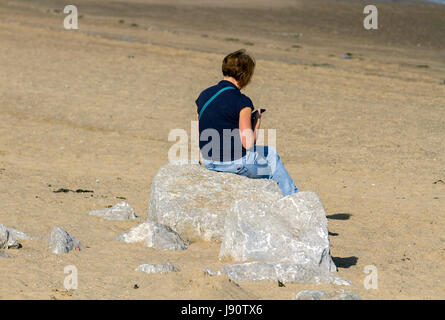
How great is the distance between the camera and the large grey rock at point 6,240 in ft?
20.7

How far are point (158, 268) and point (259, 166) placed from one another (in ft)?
5.82

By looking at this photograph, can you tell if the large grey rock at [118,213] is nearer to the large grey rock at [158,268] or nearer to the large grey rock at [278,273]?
the large grey rock at [158,268]

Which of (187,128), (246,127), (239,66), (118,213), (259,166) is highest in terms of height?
(239,66)

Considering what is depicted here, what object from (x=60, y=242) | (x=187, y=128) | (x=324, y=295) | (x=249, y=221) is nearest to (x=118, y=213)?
(x=60, y=242)

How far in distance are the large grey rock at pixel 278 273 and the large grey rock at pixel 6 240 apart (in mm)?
1707

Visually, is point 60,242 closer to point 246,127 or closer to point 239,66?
point 246,127

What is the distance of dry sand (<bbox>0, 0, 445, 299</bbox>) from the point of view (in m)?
6.12

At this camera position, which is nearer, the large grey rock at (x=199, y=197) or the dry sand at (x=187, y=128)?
the dry sand at (x=187, y=128)

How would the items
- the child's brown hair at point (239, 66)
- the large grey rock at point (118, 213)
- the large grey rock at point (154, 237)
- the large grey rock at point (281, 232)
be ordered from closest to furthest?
the large grey rock at point (281, 232) → the large grey rock at point (154, 237) → the child's brown hair at point (239, 66) → the large grey rock at point (118, 213)

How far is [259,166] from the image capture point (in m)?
7.30

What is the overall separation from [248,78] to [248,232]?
1.48 m

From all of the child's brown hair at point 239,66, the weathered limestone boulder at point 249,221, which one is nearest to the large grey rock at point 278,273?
the weathered limestone boulder at point 249,221

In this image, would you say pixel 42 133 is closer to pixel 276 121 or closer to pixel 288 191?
pixel 276 121

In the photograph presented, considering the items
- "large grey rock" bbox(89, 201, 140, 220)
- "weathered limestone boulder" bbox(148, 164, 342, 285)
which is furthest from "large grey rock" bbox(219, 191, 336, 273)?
"large grey rock" bbox(89, 201, 140, 220)
